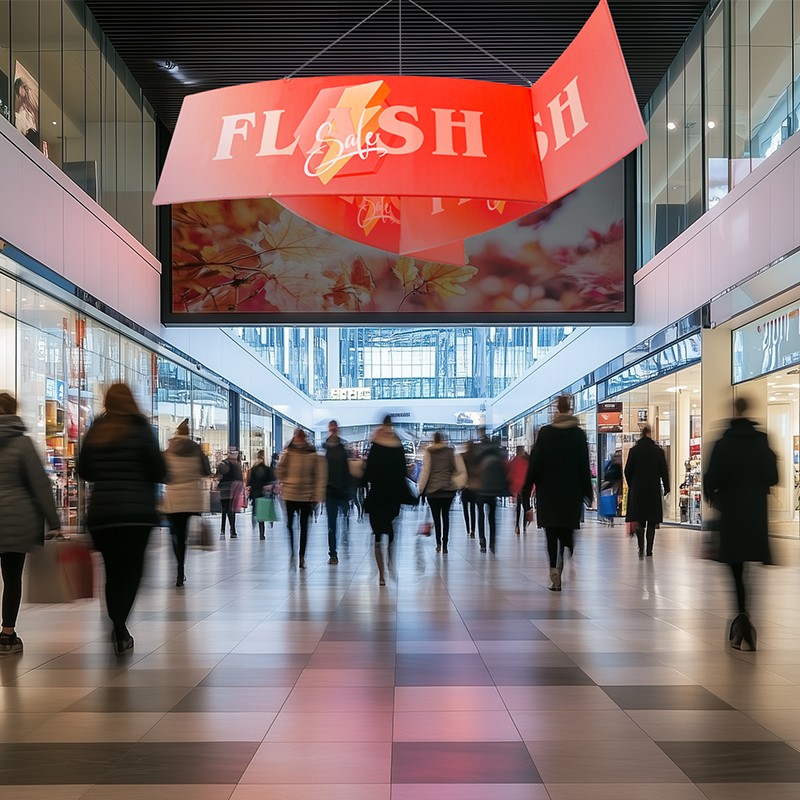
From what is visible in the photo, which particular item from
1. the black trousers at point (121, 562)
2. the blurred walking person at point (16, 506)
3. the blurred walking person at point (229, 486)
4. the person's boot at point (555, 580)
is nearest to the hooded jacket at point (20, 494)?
the blurred walking person at point (16, 506)

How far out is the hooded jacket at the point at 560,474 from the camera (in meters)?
10.9

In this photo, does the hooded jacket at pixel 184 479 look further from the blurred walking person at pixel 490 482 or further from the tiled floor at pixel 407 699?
the blurred walking person at pixel 490 482

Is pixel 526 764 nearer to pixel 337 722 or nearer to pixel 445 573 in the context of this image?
pixel 337 722

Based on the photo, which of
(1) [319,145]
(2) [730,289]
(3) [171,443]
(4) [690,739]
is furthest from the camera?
(2) [730,289]

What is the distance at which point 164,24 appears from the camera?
21750mm

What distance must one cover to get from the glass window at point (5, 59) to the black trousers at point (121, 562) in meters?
10.1

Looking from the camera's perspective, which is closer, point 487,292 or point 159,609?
point 159,609

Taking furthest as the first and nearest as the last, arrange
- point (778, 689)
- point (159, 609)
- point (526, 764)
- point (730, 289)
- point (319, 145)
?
Answer: point (730, 289) < point (159, 609) < point (319, 145) < point (778, 689) < point (526, 764)

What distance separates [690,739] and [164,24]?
20245 mm

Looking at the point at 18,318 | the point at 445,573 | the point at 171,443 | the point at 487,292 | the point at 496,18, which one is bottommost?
the point at 445,573

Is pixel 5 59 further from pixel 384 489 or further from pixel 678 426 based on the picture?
pixel 678 426

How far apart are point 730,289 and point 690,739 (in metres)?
15.2

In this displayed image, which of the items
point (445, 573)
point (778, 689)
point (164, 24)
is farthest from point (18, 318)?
point (778, 689)

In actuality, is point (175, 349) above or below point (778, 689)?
above
